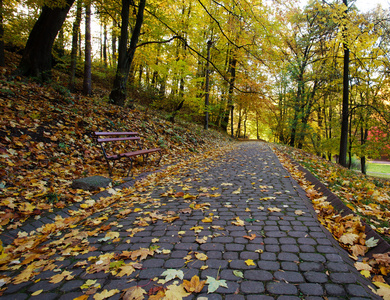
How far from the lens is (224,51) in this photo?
47.5 ft

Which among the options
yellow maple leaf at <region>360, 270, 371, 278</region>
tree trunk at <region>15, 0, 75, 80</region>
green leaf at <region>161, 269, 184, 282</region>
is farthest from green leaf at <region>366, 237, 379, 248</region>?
tree trunk at <region>15, 0, 75, 80</region>

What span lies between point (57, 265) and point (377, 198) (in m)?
5.19

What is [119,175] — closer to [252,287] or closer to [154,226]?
[154,226]

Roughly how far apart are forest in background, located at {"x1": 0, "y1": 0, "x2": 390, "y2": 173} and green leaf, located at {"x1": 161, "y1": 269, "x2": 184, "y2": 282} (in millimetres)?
5409

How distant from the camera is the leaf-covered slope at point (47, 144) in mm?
3479

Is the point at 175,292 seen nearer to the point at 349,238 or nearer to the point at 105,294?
the point at 105,294

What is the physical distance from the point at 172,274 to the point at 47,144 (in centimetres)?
461

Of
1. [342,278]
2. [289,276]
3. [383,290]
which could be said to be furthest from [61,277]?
[383,290]

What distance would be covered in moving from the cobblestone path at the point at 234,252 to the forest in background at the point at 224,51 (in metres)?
4.09

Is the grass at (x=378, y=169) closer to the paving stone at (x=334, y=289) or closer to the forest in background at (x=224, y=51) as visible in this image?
the forest in background at (x=224, y=51)

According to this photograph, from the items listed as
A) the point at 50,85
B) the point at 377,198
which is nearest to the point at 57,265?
the point at 377,198

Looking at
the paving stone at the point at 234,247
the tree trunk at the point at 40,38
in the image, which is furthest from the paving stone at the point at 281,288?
the tree trunk at the point at 40,38

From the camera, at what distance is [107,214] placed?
139 inches

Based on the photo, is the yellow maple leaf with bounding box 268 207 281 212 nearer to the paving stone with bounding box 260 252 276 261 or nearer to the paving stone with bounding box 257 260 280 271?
the paving stone with bounding box 260 252 276 261
